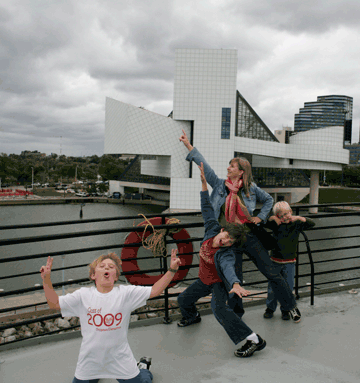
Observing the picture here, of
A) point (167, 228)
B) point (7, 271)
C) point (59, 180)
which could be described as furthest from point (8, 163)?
point (167, 228)

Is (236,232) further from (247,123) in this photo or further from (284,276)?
(247,123)

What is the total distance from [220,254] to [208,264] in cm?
19

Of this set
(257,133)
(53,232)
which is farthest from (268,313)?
(257,133)

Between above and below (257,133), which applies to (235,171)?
below

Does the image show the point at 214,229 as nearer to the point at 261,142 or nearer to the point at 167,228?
the point at 167,228

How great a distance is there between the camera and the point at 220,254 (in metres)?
2.37

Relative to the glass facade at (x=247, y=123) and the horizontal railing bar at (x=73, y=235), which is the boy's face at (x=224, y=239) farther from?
the glass facade at (x=247, y=123)

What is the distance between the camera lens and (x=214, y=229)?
2.49 meters

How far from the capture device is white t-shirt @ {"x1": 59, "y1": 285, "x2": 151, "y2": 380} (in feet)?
5.59

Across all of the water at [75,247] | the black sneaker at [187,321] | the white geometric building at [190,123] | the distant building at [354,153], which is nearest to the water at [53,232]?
the water at [75,247]

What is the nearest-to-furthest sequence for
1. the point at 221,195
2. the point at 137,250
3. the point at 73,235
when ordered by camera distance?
the point at 73,235 < the point at 221,195 < the point at 137,250

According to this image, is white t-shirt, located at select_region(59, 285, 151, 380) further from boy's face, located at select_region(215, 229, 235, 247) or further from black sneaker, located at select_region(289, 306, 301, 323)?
black sneaker, located at select_region(289, 306, 301, 323)

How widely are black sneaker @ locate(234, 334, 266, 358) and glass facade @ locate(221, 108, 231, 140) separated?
34.2m

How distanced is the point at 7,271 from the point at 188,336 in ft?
63.6
